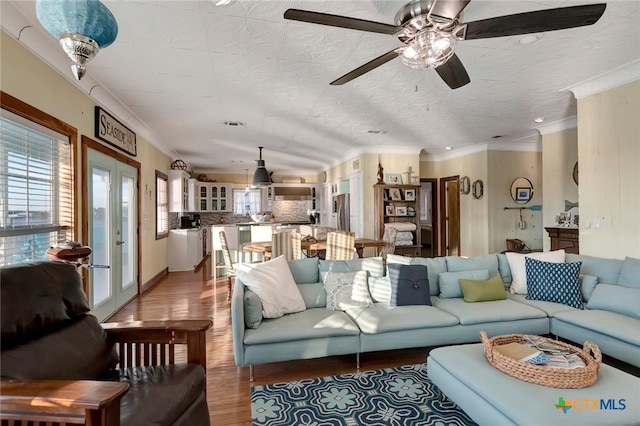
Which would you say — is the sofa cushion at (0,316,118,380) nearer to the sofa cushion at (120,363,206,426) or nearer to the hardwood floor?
the sofa cushion at (120,363,206,426)

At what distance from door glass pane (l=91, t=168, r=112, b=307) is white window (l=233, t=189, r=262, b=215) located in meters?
6.24

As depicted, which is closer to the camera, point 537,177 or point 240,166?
point 537,177

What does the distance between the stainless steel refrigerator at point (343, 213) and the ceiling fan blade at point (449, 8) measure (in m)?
5.88

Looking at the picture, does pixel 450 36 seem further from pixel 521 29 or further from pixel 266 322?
pixel 266 322

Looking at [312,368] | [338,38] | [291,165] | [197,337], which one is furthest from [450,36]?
[291,165]

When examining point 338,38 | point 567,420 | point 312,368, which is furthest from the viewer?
point 312,368

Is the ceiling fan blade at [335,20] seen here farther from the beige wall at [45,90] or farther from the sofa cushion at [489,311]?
the sofa cushion at [489,311]

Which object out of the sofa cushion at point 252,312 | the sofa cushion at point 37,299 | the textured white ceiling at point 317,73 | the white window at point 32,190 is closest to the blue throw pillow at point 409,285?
the sofa cushion at point 252,312

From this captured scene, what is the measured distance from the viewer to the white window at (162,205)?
20.8 feet

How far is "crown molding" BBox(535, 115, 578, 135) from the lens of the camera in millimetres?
4875

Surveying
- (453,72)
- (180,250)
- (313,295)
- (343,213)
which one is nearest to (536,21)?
(453,72)

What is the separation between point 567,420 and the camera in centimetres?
150

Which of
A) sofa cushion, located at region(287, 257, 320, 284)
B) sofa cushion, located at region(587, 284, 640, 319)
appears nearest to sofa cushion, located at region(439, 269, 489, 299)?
sofa cushion, located at region(587, 284, 640, 319)

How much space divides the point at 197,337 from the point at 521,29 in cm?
247
